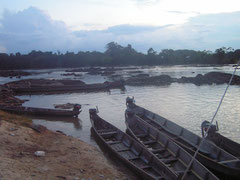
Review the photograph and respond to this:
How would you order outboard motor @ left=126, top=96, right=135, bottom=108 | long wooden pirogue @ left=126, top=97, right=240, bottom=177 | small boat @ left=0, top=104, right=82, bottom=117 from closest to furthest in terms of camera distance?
long wooden pirogue @ left=126, top=97, right=240, bottom=177 < outboard motor @ left=126, top=96, right=135, bottom=108 < small boat @ left=0, top=104, right=82, bottom=117

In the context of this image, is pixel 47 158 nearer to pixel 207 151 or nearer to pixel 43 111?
pixel 207 151

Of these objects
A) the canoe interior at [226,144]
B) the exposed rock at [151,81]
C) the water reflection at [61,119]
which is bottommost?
the water reflection at [61,119]

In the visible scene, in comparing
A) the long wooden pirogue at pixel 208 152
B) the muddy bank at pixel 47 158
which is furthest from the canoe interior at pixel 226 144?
the muddy bank at pixel 47 158

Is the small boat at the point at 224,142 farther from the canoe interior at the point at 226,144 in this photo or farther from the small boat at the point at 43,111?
the small boat at the point at 43,111

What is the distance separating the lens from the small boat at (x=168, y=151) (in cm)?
811

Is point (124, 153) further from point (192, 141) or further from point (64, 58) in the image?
point (64, 58)

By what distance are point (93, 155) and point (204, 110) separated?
14565mm

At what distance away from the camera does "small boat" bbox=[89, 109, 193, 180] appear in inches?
330

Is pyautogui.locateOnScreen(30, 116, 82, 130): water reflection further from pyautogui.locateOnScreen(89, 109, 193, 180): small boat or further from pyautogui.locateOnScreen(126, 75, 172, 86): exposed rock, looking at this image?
pyautogui.locateOnScreen(126, 75, 172, 86): exposed rock

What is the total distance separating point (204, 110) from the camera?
22.2m

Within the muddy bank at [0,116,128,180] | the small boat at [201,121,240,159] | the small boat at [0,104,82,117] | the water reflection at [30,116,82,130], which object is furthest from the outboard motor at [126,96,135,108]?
the small boat at [201,121,240,159]

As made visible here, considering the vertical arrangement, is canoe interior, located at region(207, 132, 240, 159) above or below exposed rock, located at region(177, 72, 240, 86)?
below

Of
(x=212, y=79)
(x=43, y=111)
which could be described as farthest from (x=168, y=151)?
(x=212, y=79)

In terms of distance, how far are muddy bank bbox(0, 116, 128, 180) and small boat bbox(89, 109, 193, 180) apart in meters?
0.64
